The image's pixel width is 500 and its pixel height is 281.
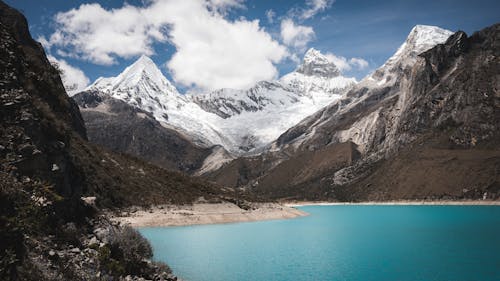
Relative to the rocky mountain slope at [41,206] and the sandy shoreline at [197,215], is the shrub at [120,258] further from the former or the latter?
the sandy shoreline at [197,215]

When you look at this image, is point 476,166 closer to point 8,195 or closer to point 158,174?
point 158,174

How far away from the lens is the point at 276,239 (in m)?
66.6

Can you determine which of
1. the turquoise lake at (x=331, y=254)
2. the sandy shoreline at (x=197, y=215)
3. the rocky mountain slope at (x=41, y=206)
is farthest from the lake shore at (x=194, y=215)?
the rocky mountain slope at (x=41, y=206)

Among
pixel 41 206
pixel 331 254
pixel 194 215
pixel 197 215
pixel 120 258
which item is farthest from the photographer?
pixel 197 215

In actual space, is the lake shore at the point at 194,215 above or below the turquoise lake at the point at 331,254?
above

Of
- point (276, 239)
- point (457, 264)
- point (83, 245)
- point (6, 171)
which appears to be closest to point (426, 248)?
point (457, 264)

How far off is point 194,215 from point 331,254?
136 feet

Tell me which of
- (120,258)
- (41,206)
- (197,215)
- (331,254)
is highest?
(41,206)

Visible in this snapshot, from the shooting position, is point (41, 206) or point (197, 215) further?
point (197, 215)

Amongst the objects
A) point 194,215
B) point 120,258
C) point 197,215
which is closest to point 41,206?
point 120,258

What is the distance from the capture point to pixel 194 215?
87.2 m

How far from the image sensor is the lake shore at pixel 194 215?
248 feet

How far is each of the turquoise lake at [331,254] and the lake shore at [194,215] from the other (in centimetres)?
304

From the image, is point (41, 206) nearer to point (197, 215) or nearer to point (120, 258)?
point (120, 258)
